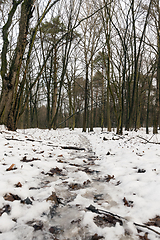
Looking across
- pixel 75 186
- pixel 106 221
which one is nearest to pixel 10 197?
pixel 75 186

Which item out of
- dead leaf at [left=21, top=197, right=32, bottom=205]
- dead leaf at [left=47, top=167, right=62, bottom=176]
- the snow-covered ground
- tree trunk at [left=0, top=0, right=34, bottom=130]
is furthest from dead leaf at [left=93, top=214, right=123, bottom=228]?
tree trunk at [left=0, top=0, right=34, bottom=130]

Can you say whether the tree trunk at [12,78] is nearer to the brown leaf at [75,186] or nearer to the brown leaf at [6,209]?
the brown leaf at [75,186]

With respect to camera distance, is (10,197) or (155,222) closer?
(155,222)

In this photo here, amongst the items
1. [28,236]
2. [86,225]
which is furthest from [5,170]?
[86,225]

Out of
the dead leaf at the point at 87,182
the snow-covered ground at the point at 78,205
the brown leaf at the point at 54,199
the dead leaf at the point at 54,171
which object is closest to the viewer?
the snow-covered ground at the point at 78,205

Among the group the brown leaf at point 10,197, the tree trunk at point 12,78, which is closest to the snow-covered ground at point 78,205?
the brown leaf at point 10,197

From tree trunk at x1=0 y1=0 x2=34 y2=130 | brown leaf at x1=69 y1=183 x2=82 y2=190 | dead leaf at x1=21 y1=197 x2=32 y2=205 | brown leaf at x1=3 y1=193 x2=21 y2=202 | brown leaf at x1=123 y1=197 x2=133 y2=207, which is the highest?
tree trunk at x1=0 y1=0 x2=34 y2=130

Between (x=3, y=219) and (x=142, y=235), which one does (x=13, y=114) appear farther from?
(x=142, y=235)

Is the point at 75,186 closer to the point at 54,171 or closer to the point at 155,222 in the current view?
the point at 54,171

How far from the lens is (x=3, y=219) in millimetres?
1299

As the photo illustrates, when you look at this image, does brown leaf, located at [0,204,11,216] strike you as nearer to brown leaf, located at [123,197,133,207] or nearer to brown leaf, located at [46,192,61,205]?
brown leaf, located at [46,192,61,205]

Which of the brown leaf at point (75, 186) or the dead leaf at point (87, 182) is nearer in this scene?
the brown leaf at point (75, 186)

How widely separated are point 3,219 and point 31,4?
27.2 feet

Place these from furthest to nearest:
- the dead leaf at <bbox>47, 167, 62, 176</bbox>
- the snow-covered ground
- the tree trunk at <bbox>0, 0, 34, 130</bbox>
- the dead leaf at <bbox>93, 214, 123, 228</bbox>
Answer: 1. the tree trunk at <bbox>0, 0, 34, 130</bbox>
2. the dead leaf at <bbox>47, 167, 62, 176</bbox>
3. the dead leaf at <bbox>93, 214, 123, 228</bbox>
4. the snow-covered ground
